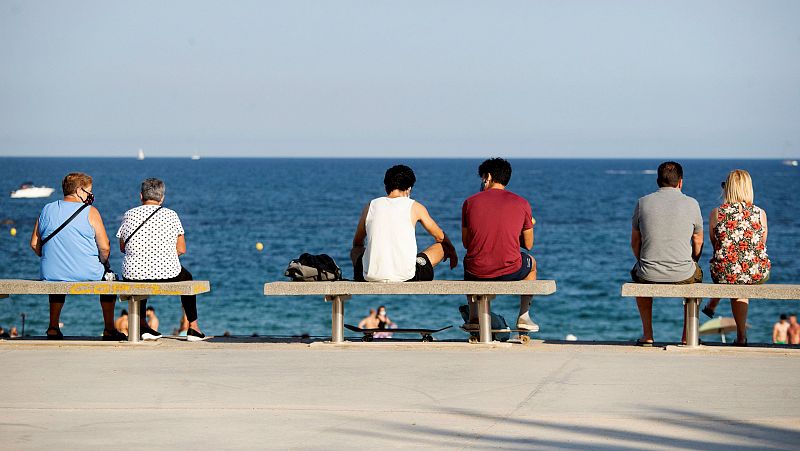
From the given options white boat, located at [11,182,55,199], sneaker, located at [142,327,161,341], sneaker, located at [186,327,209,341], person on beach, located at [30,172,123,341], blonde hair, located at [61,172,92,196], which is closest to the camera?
person on beach, located at [30,172,123,341]

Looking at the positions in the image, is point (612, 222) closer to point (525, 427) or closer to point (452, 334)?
point (452, 334)

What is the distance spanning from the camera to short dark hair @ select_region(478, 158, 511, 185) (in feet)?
32.0

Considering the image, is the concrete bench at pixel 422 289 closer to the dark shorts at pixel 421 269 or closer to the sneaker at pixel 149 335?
the dark shorts at pixel 421 269

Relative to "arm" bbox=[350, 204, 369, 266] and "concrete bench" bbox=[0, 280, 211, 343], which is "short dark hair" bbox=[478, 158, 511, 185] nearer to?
"arm" bbox=[350, 204, 369, 266]

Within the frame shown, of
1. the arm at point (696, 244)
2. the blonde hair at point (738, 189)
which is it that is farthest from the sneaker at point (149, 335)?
the blonde hair at point (738, 189)

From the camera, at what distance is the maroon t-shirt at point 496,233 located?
9.55 m

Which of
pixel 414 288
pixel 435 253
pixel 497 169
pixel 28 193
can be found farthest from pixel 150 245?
pixel 28 193

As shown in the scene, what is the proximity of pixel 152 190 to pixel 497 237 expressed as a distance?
2.88 metres

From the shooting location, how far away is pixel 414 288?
30.7 feet

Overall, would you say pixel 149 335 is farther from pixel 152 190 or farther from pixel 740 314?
pixel 740 314

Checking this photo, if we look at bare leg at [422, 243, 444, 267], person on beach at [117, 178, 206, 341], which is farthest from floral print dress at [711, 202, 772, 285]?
person on beach at [117, 178, 206, 341]

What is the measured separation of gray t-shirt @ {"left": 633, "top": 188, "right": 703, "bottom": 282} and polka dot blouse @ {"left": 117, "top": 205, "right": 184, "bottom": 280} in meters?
3.77

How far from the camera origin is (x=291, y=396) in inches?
295

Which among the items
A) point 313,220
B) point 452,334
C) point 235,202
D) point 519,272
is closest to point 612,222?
point 313,220
